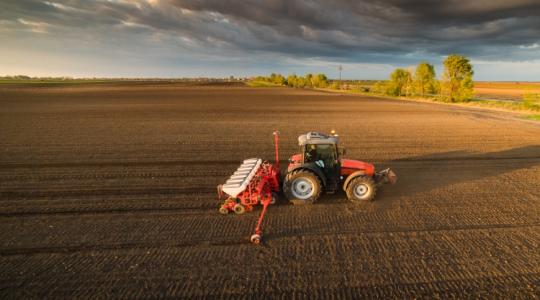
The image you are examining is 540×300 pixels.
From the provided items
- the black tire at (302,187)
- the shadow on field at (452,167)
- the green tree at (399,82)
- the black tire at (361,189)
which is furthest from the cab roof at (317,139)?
the green tree at (399,82)

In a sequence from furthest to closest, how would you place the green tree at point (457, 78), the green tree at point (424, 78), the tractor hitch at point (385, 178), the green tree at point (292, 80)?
1. the green tree at point (292, 80)
2. the green tree at point (424, 78)
3. the green tree at point (457, 78)
4. the tractor hitch at point (385, 178)

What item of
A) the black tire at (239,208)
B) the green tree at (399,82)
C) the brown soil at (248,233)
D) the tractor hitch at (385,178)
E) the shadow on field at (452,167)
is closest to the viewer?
the brown soil at (248,233)

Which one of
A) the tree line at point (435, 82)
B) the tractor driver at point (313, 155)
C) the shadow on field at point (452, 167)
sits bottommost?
the shadow on field at point (452, 167)

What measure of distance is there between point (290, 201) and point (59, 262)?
5684 millimetres

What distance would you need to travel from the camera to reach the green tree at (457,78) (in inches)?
1917

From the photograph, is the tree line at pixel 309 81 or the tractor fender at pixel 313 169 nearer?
the tractor fender at pixel 313 169

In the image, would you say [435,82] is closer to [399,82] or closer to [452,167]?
[399,82]

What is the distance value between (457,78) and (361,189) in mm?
51202

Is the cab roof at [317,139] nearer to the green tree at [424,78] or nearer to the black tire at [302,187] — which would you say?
the black tire at [302,187]

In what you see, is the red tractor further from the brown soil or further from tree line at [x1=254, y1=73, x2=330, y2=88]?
tree line at [x1=254, y1=73, x2=330, y2=88]

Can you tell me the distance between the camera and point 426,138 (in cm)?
1909

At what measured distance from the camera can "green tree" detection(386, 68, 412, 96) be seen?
6944 cm

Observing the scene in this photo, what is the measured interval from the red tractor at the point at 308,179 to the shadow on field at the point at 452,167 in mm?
1790

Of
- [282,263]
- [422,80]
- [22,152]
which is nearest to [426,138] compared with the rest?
[282,263]
